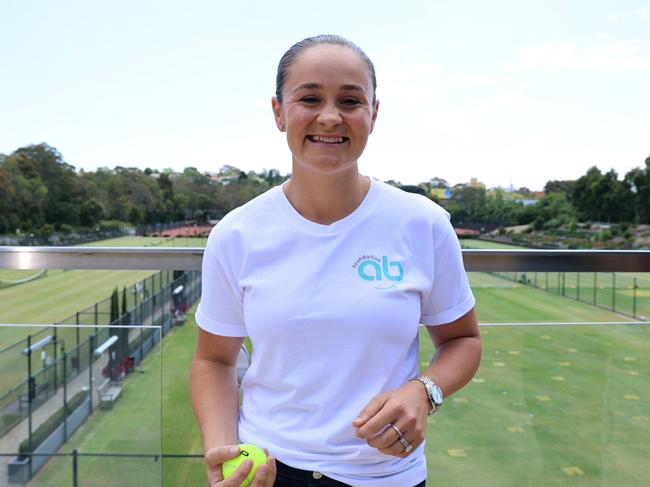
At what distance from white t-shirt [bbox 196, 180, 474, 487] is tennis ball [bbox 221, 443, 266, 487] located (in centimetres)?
3

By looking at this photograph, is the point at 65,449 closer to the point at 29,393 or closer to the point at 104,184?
the point at 29,393

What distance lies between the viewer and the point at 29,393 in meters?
1.80

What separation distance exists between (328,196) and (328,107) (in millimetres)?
136

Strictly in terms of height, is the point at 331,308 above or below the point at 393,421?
above

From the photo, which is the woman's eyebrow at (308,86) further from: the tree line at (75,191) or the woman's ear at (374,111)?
the tree line at (75,191)

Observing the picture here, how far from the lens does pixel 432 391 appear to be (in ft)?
2.82

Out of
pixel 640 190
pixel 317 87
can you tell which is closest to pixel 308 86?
pixel 317 87

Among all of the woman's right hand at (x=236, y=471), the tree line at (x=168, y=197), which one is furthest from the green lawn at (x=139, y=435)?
the tree line at (x=168, y=197)

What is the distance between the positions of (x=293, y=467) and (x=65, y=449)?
1.19 metres

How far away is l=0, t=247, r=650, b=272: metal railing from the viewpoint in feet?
6.41

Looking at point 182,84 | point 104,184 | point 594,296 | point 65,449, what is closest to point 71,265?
point 65,449

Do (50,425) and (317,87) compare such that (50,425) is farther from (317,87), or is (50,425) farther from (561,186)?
(561,186)

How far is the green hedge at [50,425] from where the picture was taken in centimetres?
176

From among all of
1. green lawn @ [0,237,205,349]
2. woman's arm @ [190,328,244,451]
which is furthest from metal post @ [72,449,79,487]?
green lawn @ [0,237,205,349]
